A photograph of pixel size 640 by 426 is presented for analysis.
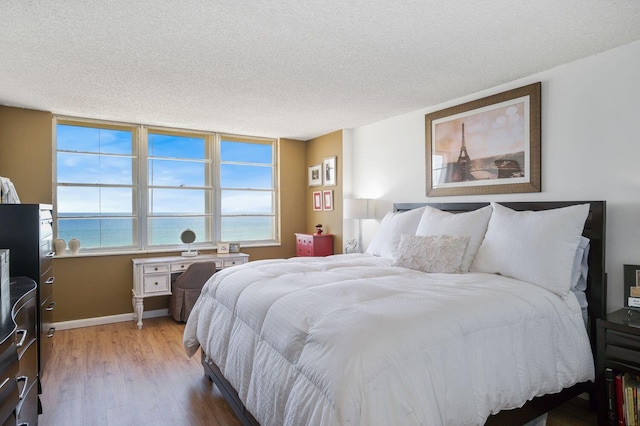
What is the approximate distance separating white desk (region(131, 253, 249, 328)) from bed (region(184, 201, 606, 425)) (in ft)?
6.05

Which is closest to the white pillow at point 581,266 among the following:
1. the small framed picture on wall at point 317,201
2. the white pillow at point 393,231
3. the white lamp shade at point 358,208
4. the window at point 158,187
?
the white pillow at point 393,231

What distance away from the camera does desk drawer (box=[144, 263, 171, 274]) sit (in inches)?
169

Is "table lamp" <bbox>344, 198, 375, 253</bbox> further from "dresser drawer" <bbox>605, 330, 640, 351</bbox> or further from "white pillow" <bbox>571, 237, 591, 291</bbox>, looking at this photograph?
"dresser drawer" <bbox>605, 330, 640, 351</bbox>

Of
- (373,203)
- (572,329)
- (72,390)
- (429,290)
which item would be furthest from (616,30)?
(72,390)

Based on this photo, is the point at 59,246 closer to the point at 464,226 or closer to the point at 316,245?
the point at 316,245

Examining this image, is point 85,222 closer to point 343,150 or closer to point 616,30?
point 343,150

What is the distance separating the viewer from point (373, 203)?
15.1 ft

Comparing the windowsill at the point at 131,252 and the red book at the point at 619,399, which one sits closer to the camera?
the red book at the point at 619,399

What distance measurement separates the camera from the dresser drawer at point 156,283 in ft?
14.1

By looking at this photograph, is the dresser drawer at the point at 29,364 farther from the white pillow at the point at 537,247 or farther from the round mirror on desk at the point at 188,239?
the white pillow at the point at 537,247

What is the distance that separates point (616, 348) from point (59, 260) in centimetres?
514

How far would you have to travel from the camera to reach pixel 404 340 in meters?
1.52

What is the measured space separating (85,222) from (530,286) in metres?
4.74

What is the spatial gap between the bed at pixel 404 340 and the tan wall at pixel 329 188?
247cm
